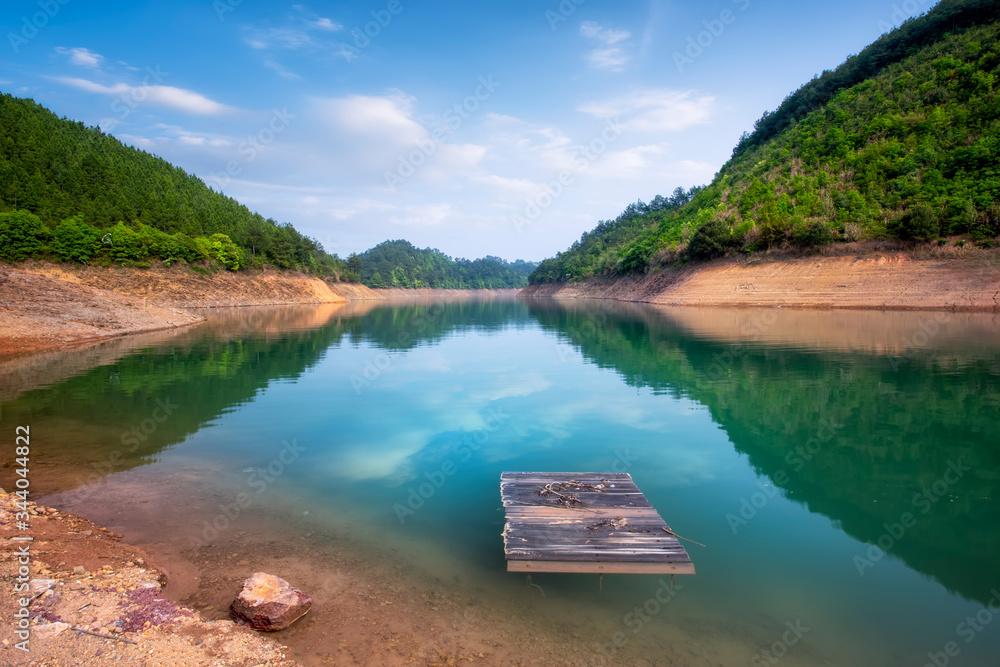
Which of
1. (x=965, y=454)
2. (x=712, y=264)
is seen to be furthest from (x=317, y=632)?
(x=712, y=264)

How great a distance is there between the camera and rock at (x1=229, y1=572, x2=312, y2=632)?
205 inches

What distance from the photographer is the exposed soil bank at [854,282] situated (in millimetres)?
38688

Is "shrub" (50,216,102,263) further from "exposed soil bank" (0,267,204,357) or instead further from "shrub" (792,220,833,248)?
"shrub" (792,220,833,248)

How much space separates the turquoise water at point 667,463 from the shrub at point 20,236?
151 ft

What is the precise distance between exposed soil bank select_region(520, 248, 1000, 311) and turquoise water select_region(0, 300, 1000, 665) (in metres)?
21.2

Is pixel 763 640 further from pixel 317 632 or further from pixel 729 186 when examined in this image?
pixel 729 186

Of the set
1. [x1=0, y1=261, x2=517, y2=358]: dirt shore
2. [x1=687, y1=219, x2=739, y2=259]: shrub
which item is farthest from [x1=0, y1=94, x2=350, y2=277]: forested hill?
[x1=687, y1=219, x2=739, y2=259]: shrub

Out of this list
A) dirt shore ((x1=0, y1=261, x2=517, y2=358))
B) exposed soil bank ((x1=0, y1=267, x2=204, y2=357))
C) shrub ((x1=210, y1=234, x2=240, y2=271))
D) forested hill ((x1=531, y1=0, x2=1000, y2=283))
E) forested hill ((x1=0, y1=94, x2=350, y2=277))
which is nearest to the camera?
exposed soil bank ((x1=0, y1=267, x2=204, y2=357))

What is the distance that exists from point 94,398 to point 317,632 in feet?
50.5

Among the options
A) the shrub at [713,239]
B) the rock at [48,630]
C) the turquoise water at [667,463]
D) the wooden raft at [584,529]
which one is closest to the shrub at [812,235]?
the shrub at [713,239]

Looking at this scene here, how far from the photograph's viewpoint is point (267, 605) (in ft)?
17.3

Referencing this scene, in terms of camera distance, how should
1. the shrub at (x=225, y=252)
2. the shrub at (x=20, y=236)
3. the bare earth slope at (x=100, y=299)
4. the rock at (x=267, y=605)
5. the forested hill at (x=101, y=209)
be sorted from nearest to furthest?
the rock at (x=267, y=605) → the bare earth slope at (x=100, y=299) → the shrub at (x=20, y=236) → the forested hill at (x=101, y=209) → the shrub at (x=225, y=252)

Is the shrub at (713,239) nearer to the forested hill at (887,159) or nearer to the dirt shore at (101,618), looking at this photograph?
the forested hill at (887,159)

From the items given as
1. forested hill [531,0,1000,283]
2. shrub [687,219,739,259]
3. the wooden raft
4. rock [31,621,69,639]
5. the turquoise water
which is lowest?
the turquoise water
